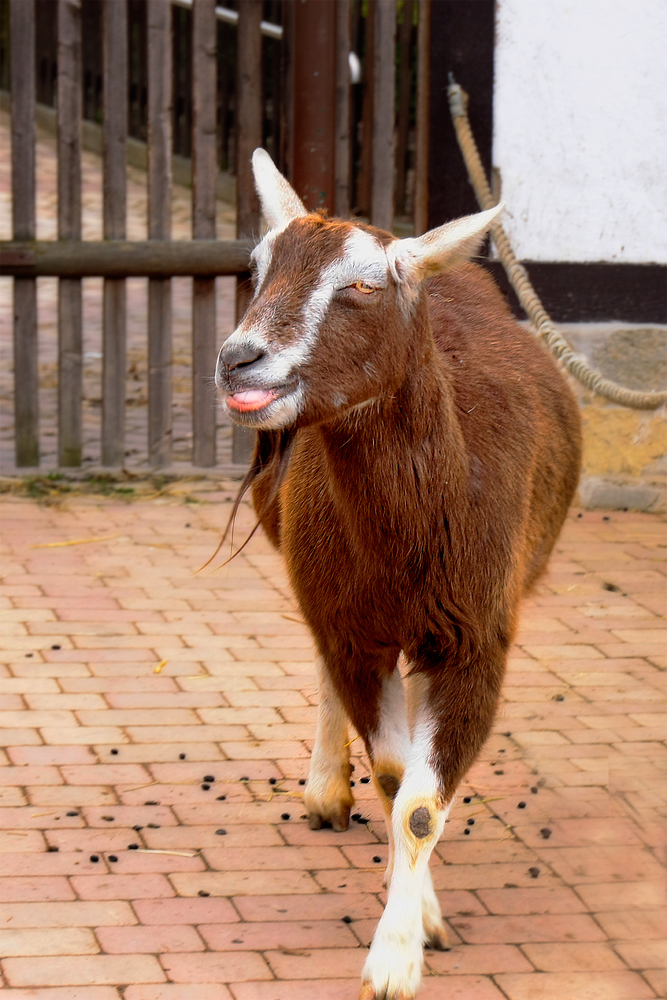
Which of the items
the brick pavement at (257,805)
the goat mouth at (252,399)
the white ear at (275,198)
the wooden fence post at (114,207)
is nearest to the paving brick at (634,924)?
the brick pavement at (257,805)

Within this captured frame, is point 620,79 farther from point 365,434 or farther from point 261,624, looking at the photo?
point 365,434

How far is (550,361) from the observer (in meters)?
4.32

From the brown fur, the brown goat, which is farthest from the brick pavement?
the brown fur

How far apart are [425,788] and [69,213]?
4.62 m

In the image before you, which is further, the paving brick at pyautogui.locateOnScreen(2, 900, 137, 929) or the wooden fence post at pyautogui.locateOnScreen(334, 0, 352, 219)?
the wooden fence post at pyautogui.locateOnScreen(334, 0, 352, 219)

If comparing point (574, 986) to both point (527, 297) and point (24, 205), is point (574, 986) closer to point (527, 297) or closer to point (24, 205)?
point (527, 297)

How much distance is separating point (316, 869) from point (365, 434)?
134cm

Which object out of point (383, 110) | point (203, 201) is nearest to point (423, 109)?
point (383, 110)

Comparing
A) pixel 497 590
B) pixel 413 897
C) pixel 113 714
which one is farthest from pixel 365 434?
pixel 113 714

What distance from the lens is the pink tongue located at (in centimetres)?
279

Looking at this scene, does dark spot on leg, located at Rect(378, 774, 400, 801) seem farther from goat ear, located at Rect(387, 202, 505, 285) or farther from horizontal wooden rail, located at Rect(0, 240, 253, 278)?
horizontal wooden rail, located at Rect(0, 240, 253, 278)

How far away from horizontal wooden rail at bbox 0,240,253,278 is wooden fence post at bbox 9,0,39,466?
88 mm

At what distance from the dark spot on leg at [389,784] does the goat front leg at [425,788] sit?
0.16 metres

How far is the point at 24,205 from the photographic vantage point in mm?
7012
